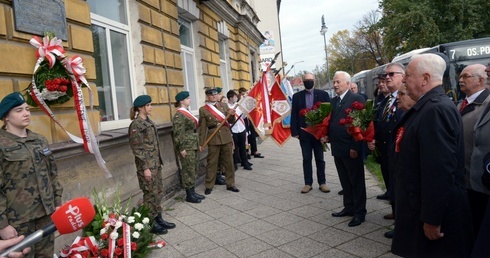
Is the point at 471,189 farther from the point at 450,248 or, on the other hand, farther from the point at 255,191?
the point at 255,191

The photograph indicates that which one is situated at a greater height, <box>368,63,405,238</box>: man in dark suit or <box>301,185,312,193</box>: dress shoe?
<box>368,63,405,238</box>: man in dark suit

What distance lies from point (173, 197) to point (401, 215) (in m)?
4.92

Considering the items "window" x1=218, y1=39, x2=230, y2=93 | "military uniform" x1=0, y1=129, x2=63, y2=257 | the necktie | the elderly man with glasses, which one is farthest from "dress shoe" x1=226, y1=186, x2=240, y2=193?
"window" x1=218, y1=39, x2=230, y2=93

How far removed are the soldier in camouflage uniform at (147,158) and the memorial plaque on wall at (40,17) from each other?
129cm

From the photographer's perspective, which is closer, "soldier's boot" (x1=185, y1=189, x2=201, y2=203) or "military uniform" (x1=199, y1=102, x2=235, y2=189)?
"soldier's boot" (x1=185, y1=189, x2=201, y2=203)

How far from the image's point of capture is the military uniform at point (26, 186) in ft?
9.89

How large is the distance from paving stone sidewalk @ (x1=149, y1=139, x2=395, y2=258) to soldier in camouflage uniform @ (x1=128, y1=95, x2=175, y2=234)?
390 millimetres

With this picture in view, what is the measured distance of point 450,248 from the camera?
249cm

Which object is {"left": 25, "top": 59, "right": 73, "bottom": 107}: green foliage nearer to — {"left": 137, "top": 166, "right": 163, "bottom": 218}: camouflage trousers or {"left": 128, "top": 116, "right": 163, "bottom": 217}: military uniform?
{"left": 128, "top": 116, "right": 163, "bottom": 217}: military uniform

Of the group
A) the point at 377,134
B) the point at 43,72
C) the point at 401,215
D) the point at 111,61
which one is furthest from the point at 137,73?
the point at 401,215

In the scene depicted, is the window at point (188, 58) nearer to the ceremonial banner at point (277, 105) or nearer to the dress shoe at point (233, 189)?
the ceremonial banner at point (277, 105)

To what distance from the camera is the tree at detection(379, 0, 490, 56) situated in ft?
74.4

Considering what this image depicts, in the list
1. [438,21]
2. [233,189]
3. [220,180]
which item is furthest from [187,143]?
[438,21]

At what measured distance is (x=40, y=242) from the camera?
10.7 feet
